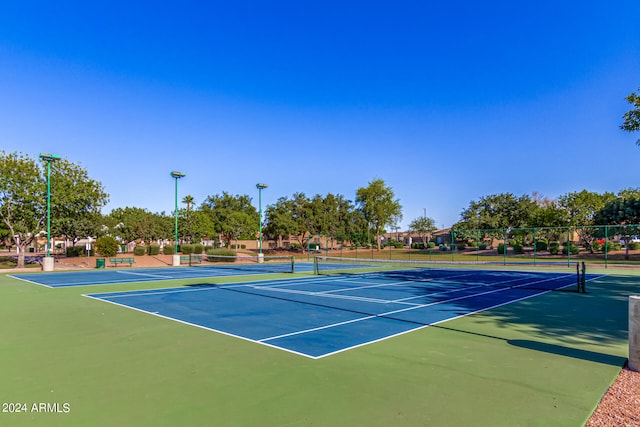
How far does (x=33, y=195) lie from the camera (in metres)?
29.5

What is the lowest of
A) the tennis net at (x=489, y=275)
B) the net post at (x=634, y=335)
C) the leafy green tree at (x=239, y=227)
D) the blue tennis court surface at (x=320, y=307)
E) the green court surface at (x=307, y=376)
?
the tennis net at (x=489, y=275)

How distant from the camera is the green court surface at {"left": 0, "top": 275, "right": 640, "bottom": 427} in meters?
4.06

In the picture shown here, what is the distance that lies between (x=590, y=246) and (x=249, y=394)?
43338 millimetres

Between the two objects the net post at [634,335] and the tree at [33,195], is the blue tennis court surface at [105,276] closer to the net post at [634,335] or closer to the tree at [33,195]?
the tree at [33,195]

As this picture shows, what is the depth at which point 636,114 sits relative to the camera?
1488 centimetres

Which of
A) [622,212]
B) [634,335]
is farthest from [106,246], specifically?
[622,212]

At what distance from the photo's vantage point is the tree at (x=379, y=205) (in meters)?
78.6

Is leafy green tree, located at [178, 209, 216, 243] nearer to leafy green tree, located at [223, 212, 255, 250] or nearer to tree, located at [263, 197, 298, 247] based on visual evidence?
leafy green tree, located at [223, 212, 255, 250]

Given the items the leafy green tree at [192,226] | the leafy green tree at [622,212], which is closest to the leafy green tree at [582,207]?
the leafy green tree at [622,212]

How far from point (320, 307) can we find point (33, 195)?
28.8m

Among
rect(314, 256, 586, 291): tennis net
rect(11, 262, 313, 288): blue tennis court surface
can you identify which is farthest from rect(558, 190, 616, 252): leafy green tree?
rect(11, 262, 313, 288): blue tennis court surface

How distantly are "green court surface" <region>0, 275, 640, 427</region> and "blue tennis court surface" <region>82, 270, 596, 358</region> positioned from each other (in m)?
0.60

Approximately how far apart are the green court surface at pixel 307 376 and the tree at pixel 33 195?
2584cm

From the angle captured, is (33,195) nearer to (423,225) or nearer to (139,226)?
(139,226)
